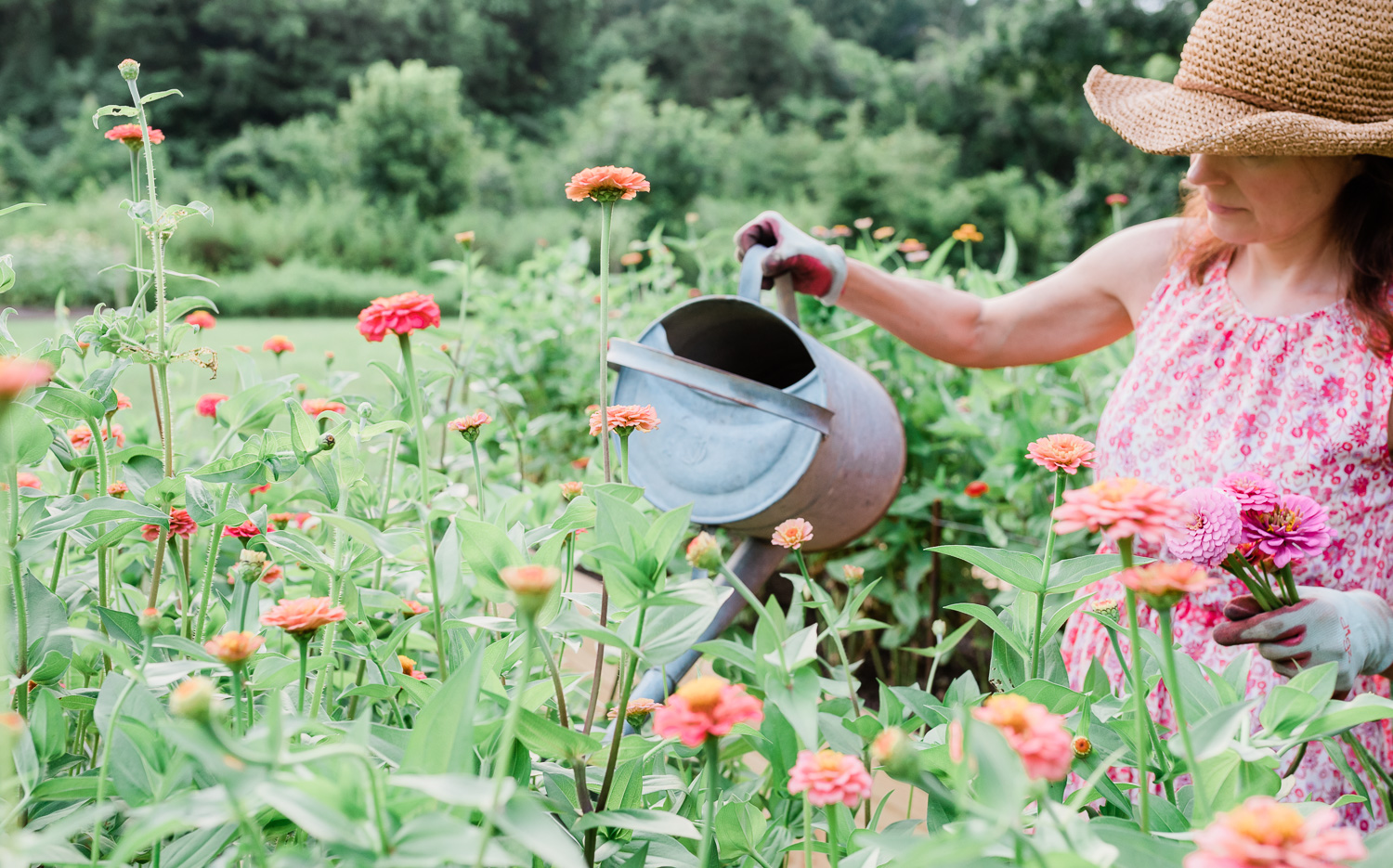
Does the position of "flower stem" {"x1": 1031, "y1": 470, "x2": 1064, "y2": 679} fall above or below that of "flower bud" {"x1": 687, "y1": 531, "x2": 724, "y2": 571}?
below

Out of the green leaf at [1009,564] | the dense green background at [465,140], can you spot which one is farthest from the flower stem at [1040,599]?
the dense green background at [465,140]

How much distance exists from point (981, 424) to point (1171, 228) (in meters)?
0.37

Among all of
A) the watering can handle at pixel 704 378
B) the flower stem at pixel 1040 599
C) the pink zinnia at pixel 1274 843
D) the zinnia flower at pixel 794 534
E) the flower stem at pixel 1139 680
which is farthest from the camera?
the watering can handle at pixel 704 378

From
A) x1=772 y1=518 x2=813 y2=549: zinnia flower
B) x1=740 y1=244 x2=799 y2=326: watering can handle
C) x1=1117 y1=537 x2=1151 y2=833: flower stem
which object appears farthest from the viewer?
x1=740 y1=244 x2=799 y2=326: watering can handle

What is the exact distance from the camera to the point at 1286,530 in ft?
1.62

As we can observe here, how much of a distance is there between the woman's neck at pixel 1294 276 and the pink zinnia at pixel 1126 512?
73 cm

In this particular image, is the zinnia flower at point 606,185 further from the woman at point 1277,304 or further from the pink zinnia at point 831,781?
the woman at point 1277,304

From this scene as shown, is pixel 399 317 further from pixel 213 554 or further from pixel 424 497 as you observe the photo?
pixel 213 554

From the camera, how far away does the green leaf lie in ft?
1.50

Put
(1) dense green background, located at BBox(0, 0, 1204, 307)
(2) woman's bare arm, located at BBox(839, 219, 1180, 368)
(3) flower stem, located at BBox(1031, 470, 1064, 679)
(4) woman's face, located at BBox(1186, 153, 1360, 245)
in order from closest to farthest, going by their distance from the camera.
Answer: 1. (3) flower stem, located at BBox(1031, 470, 1064, 679)
2. (4) woman's face, located at BBox(1186, 153, 1360, 245)
3. (2) woman's bare arm, located at BBox(839, 219, 1180, 368)
4. (1) dense green background, located at BBox(0, 0, 1204, 307)

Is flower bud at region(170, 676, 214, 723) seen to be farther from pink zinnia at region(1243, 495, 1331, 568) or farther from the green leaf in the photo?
pink zinnia at region(1243, 495, 1331, 568)

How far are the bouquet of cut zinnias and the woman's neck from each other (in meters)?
0.51

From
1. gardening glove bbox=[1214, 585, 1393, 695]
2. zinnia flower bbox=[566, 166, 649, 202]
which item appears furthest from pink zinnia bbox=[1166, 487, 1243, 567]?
zinnia flower bbox=[566, 166, 649, 202]

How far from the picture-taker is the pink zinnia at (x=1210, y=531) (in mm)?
469
